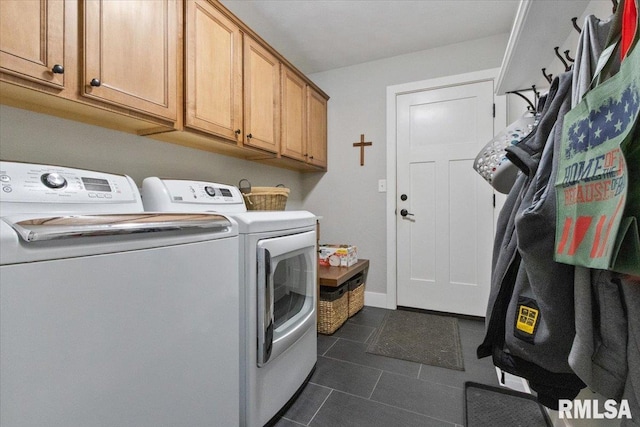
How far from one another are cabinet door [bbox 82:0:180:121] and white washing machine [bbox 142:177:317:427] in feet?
1.25

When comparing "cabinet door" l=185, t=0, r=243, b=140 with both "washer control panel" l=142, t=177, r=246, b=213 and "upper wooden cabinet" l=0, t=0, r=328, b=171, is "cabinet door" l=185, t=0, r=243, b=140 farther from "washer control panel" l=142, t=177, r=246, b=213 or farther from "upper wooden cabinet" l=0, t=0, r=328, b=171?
"washer control panel" l=142, t=177, r=246, b=213

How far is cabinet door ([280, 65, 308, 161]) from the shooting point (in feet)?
7.50

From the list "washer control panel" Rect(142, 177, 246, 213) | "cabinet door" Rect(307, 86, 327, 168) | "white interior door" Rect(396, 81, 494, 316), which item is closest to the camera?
"washer control panel" Rect(142, 177, 246, 213)

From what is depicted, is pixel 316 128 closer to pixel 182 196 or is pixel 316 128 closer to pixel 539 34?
pixel 182 196

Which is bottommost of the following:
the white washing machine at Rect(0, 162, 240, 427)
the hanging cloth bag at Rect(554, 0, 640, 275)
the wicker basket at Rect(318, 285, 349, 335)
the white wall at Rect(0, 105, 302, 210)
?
the wicker basket at Rect(318, 285, 349, 335)

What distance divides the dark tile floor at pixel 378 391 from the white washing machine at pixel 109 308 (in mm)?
494

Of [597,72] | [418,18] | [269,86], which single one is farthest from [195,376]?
[418,18]

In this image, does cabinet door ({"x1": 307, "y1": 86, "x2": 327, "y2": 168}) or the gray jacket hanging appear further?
cabinet door ({"x1": 307, "y1": 86, "x2": 327, "y2": 168})

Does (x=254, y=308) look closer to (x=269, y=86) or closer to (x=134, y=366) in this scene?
(x=134, y=366)

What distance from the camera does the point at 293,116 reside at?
95.3 inches

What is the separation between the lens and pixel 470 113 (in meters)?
2.56

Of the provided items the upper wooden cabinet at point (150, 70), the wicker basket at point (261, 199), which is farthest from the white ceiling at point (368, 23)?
the wicker basket at point (261, 199)

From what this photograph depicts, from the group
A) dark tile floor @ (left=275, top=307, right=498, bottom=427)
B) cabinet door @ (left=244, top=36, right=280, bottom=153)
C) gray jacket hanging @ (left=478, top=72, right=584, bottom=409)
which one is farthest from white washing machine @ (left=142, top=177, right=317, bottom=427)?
gray jacket hanging @ (left=478, top=72, right=584, bottom=409)

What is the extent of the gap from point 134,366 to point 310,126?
7.65ft
